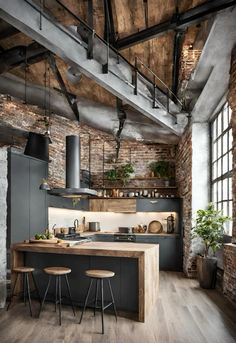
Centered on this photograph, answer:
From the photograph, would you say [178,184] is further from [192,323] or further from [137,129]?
[192,323]

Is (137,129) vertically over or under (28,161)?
over

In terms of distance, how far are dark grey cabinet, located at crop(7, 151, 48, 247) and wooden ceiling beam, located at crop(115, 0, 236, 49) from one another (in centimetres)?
292

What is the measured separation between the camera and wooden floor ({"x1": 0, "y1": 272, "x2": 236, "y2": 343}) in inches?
155

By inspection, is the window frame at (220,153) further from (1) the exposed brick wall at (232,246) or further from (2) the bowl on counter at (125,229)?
(2) the bowl on counter at (125,229)

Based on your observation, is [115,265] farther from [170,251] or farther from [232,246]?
[170,251]

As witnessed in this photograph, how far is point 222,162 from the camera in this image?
21.6ft

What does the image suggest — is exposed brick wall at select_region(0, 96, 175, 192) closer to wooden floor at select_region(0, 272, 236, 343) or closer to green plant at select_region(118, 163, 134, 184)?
green plant at select_region(118, 163, 134, 184)

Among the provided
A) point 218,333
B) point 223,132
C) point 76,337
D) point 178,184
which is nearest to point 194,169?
point 223,132

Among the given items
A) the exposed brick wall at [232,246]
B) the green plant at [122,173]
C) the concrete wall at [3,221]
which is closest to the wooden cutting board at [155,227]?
the green plant at [122,173]

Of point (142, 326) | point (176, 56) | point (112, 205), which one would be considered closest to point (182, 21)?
point (176, 56)

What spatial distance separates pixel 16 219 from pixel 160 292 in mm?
2913

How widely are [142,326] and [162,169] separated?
5.72 m

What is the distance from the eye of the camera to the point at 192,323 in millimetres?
4422

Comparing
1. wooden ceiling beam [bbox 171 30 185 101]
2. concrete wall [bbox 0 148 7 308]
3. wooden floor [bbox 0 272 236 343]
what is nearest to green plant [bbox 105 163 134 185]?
wooden ceiling beam [bbox 171 30 185 101]
